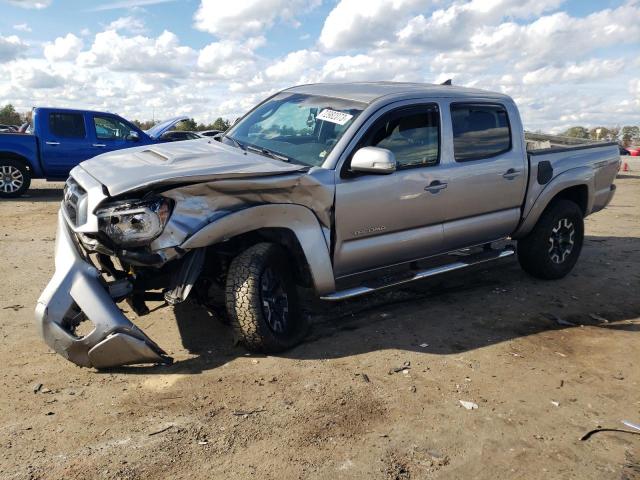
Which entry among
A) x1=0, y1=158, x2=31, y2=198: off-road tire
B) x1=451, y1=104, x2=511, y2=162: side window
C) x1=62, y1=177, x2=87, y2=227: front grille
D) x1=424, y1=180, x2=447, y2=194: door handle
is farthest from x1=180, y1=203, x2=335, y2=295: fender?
x1=0, y1=158, x2=31, y2=198: off-road tire

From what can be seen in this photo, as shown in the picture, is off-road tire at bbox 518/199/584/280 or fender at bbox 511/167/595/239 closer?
fender at bbox 511/167/595/239

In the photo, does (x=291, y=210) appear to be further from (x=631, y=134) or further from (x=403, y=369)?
(x=631, y=134)

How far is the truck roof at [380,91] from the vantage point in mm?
4691

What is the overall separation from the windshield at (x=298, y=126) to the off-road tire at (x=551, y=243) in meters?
2.63

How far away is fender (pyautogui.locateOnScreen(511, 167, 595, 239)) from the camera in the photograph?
573 centimetres

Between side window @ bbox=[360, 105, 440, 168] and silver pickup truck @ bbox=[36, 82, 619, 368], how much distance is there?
1cm

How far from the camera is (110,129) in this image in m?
12.6

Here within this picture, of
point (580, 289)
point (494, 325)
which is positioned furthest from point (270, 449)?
point (580, 289)

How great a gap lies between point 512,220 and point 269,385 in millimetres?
3200

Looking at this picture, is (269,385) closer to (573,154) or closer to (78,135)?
Result: (573,154)

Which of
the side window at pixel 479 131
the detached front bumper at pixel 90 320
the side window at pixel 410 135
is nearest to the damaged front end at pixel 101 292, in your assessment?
the detached front bumper at pixel 90 320

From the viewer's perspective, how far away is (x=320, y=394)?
3.49m

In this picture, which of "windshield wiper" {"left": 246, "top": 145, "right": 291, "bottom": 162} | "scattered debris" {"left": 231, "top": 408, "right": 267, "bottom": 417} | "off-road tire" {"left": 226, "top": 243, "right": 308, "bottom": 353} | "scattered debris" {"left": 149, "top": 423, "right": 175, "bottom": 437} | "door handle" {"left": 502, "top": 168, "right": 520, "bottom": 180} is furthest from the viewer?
"door handle" {"left": 502, "top": 168, "right": 520, "bottom": 180}

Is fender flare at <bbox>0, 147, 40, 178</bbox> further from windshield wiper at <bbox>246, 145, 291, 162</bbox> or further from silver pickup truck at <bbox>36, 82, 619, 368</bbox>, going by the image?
windshield wiper at <bbox>246, 145, 291, 162</bbox>
